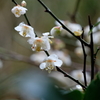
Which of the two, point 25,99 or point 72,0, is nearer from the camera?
point 25,99

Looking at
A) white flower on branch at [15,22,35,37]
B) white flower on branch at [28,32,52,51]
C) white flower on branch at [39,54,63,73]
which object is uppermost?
white flower on branch at [15,22,35,37]

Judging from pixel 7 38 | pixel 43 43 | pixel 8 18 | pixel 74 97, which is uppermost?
pixel 8 18

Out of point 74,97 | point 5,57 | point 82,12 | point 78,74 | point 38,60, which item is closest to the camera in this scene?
point 74,97

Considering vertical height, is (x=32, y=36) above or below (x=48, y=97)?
above

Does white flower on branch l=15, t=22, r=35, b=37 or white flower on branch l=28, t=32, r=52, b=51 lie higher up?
white flower on branch l=15, t=22, r=35, b=37

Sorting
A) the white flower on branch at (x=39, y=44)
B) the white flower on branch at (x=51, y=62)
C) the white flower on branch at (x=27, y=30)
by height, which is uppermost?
the white flower on branch at (x=27, y=30)

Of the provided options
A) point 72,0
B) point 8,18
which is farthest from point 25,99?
point 72,0

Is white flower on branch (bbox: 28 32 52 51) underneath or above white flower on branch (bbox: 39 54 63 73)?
above

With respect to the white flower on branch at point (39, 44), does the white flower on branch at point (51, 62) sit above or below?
below

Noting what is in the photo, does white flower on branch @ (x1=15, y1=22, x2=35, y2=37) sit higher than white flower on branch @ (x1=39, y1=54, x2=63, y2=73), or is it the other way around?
white flower on branch @ (x1=15, y1=22, x2=35, y2=37)

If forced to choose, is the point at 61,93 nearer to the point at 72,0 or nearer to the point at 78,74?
the point at 78,74

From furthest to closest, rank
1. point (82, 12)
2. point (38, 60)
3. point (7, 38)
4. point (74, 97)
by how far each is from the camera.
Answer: point (7, 38) → point (82, 12) → point (38, 60) → point (74, 97)
